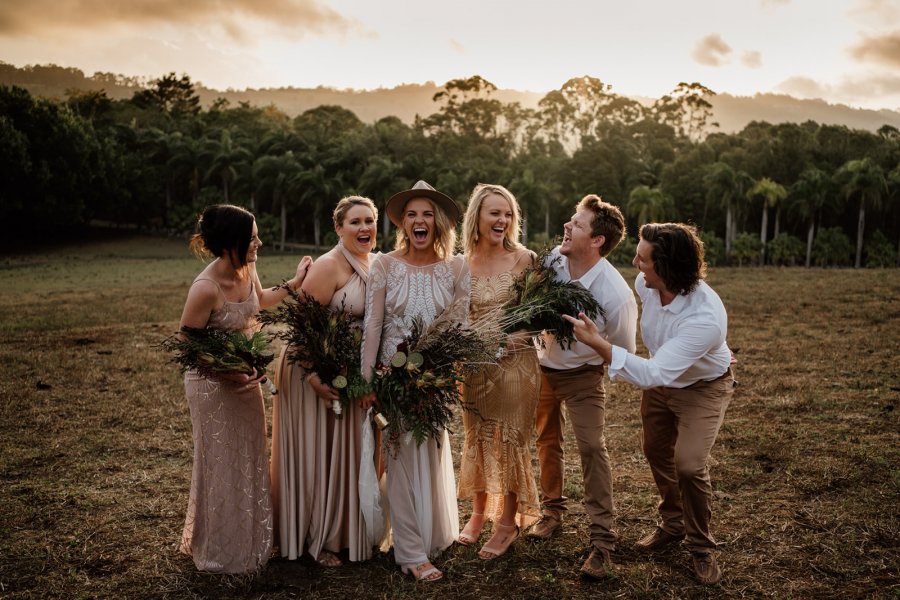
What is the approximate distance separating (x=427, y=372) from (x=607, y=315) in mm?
1433

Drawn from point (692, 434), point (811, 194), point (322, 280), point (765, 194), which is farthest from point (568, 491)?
point (811, 194)

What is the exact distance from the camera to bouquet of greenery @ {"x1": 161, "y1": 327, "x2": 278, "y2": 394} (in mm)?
4438

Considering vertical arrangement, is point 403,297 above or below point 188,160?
below

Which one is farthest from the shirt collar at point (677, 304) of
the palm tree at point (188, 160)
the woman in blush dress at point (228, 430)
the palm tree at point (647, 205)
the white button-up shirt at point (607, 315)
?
the palm tree at point (188, 160)

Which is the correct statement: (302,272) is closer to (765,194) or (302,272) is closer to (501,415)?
(501,415)

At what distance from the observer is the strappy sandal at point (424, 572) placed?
15.3 feet

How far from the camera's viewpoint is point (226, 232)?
4.53 metres

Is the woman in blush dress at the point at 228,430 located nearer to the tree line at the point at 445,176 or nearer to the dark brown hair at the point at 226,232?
the dark brown hair at the point at 226,232

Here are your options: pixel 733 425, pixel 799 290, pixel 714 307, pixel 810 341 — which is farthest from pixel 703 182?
pixel 714 307

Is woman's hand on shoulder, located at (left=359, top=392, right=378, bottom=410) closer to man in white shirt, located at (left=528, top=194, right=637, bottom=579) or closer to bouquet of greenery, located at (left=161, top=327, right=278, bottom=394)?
bouquet of greenery, located at (left=161, top=327, right=278, bottom=394)

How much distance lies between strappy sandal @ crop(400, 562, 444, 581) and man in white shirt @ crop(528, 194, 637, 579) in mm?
1025

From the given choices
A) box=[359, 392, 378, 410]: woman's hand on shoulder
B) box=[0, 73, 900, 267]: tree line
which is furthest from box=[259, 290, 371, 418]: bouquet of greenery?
box=[0, 73, 900, 267]: tree line

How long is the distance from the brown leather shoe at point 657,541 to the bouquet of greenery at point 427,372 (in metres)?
1.86

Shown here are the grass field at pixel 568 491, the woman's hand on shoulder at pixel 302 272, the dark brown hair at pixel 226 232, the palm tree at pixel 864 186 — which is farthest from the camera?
the palm tree at pixel 864 186
